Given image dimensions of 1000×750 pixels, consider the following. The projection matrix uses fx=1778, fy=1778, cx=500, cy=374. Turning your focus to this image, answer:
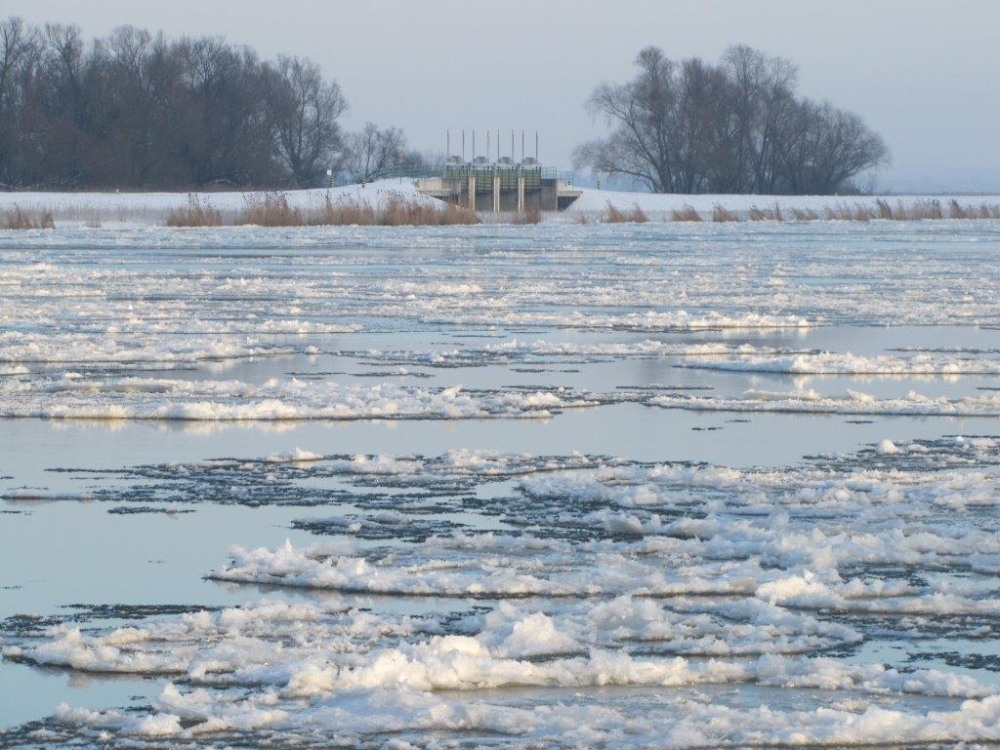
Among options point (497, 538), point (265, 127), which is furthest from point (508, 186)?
point (497, 538)

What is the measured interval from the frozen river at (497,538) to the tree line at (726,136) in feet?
271

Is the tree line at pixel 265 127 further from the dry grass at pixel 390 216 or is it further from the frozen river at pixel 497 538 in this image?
the frozen river at pixel 497 538

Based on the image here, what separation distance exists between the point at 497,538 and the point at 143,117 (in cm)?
Answer: 8475

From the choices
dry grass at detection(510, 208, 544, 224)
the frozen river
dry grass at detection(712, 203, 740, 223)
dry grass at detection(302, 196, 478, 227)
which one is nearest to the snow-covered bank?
dry grass at detection(712, 203, 740, 223)

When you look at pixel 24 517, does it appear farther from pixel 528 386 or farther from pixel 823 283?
pixel 823 283

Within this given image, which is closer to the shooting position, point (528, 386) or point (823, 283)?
point (528, 386)

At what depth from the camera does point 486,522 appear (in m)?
6.74

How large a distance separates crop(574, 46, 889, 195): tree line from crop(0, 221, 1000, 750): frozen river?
82707 millimetres

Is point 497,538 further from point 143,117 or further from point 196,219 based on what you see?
point 143,117

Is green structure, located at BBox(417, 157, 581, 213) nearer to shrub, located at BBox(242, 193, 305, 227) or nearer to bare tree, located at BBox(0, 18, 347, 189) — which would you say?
bare tree, located at BBox(0, 18, 347, 189)

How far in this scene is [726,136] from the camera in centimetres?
9712

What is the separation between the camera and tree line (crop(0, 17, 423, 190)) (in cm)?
8356

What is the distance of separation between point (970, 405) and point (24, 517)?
5578mm

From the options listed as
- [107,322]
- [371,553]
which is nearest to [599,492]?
[371,553]
